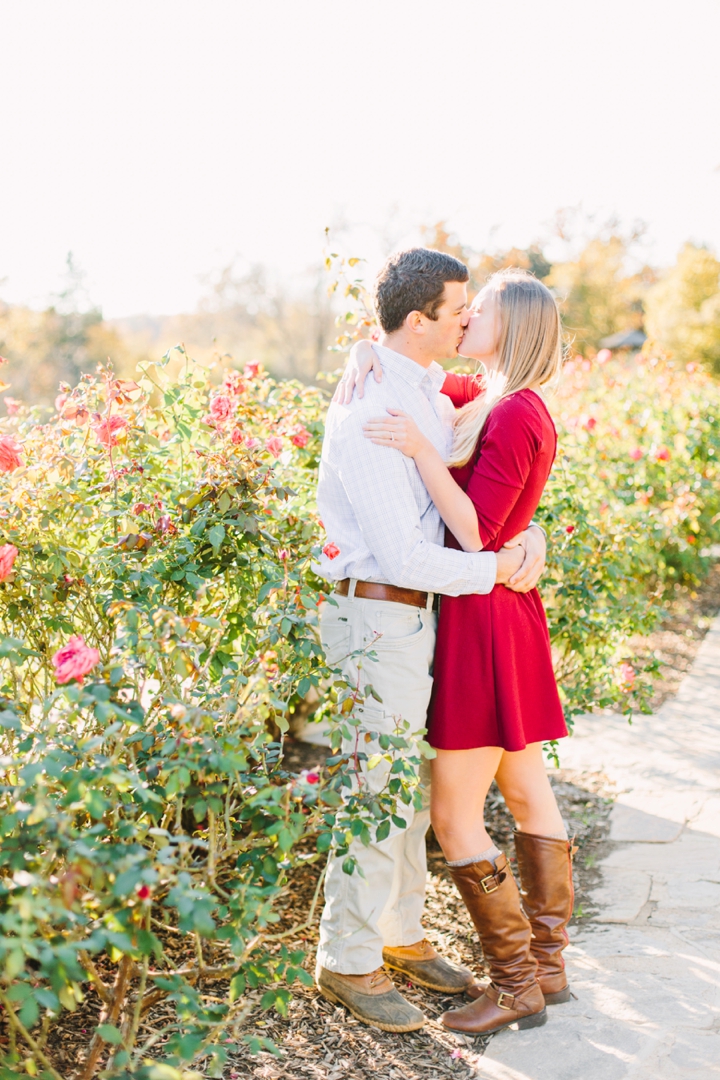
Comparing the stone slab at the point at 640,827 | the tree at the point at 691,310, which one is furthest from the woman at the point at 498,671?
the tree at the point at 691,310

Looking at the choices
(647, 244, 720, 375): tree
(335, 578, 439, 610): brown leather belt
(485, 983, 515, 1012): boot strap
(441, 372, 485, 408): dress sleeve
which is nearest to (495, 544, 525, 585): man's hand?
(335, 578, 439, 610): brown leather belt

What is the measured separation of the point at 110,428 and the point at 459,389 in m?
1.10

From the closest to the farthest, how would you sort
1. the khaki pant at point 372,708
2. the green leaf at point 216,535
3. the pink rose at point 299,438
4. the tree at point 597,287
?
the green leaf at point 216,535 → the khaki pant at point 372,708 → the pink rose at point 299,438 → the tree at point 597,287

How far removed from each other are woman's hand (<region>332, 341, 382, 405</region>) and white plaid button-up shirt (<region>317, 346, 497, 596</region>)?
0.7 inches

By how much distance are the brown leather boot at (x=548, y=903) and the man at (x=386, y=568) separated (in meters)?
0.37

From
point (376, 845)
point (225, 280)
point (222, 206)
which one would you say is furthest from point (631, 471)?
point (225, 280)

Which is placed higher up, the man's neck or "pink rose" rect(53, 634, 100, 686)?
the man's neck

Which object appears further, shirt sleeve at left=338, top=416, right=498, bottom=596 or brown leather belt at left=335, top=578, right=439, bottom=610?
brown leather belt at left=335, top=578, right=439, bottom=610

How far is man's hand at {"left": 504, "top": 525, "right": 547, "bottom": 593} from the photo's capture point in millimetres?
2445

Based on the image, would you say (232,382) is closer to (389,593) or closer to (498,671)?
(389,593)

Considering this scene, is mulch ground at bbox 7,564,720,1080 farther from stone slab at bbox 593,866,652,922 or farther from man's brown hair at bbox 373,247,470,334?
man's brown hair at bbox 373,247,470,334

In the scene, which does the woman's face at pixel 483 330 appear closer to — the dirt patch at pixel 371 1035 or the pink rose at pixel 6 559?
the pink rose at pixel 6 559

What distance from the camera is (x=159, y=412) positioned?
2.82 meters

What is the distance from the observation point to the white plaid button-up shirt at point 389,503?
2.26m
